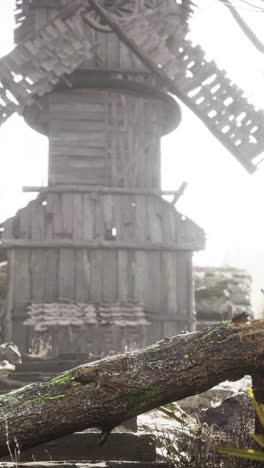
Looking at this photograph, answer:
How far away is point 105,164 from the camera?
54.1ft

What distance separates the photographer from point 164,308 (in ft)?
52.1

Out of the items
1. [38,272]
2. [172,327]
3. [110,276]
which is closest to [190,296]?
[172,327]

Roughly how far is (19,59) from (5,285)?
17.7ft

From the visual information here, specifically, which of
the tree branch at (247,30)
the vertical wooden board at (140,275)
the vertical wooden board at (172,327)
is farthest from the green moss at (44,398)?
the vertical wooden board at (172,327)

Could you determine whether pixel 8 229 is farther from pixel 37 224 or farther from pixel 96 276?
pixel 96 276

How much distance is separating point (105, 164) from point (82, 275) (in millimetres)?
2855

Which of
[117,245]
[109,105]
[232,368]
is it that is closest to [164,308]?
[117,245]

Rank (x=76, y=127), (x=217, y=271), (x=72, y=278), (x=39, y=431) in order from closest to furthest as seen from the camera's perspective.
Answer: (x=39, y=431)
(x=72, y=278)
(x=76, y=127)
(x=217, y=271)

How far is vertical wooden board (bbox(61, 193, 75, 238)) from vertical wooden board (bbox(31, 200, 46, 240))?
483 millimetres

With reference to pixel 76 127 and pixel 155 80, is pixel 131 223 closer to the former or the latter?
pixel 76 127

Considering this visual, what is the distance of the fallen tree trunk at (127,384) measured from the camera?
17.2 feet

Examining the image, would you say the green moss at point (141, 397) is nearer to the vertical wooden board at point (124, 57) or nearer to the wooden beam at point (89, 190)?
the wooden beam at point (89, 190)

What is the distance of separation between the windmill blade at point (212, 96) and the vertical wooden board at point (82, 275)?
459 centimetres

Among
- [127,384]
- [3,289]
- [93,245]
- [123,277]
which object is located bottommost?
[127,384]
